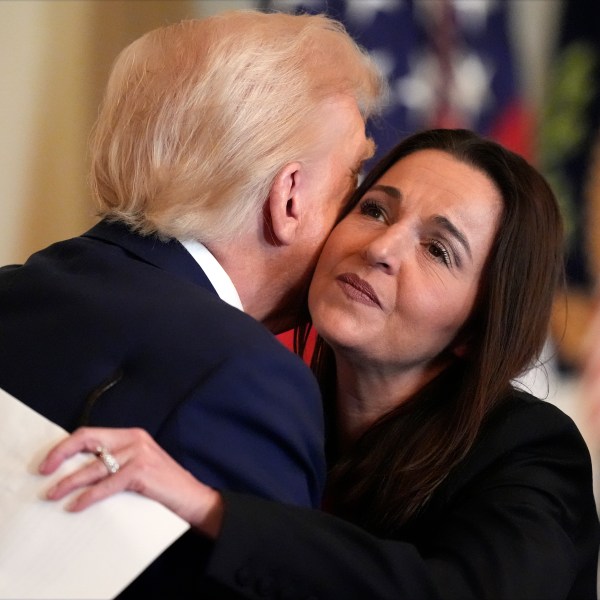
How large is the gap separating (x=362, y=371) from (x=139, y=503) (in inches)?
26.2

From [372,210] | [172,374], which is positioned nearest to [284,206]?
[372,210]

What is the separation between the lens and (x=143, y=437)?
0.96 metres

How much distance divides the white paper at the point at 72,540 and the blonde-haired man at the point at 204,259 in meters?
0.05

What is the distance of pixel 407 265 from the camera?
1.44 metres

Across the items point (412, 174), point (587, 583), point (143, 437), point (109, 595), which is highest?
point (412, 174)

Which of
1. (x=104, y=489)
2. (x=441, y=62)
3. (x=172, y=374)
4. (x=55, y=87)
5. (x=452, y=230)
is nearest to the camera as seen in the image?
(x=104, y=489)

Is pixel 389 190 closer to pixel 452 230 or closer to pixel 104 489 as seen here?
pixel 452 230

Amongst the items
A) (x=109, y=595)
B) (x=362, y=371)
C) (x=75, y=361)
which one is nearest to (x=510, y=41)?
(x=362, y=371)

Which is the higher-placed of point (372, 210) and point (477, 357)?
point (372, 210)

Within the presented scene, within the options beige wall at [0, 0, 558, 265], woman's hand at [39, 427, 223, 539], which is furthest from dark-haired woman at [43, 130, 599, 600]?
beige wall at [0, 0, 558, 265]

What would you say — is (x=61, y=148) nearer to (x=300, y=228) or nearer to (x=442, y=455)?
(x=300, y=228)

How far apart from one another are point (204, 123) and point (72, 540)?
0.57 metres

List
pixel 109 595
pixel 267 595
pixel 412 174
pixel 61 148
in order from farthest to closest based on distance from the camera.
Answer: pixel 61 148, pixel 412 174, pixel 267 595, pixel 109 595

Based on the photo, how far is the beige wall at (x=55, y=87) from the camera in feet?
8.57
